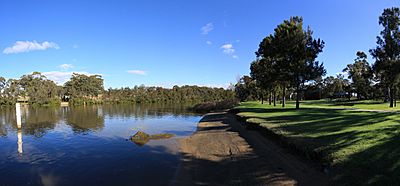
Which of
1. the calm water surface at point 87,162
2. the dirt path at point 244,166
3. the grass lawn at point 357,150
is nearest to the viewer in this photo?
the grass lawn at point 357,150

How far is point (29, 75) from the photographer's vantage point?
107 metres

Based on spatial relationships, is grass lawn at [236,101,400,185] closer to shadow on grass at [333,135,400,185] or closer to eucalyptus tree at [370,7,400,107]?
shadow on grass at [333,135,400,185]

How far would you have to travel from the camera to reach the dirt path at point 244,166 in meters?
8.95

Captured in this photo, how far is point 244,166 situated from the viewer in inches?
430

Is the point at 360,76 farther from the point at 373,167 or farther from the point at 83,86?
the point at 83,86

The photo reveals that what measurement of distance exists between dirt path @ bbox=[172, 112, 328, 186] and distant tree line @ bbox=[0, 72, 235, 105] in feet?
311

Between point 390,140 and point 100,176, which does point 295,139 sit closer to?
point 390,140

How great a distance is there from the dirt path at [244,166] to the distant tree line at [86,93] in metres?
94.7

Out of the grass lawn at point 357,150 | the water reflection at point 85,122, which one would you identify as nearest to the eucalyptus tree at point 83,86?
the water reflection at point 85,122

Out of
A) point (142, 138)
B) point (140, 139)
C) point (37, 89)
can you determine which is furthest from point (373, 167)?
point (37, 89)

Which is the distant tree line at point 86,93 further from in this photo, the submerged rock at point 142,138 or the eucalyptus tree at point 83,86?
the submerged rock at point 142,138

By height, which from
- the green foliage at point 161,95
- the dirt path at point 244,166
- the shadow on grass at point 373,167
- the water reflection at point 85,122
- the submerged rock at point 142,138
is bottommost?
the water reflection at point 85,122

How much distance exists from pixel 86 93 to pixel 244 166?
132216mm

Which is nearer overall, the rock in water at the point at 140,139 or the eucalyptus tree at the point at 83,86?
the rock in water at the point at 140,139
